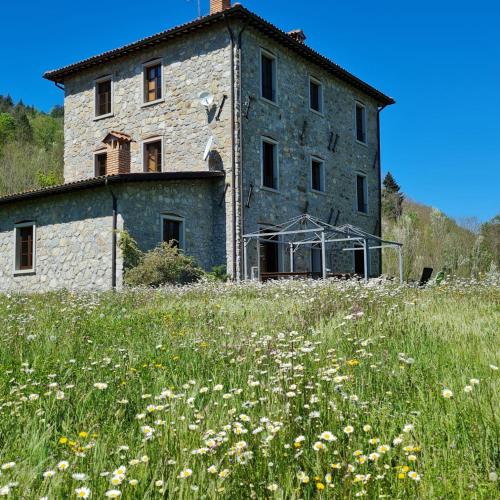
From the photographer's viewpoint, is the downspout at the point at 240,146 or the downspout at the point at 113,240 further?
the downspout at the point at 240,146

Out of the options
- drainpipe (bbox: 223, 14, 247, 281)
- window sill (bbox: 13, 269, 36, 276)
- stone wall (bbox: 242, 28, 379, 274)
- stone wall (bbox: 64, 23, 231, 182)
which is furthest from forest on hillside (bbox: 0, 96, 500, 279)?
window sill (bbox: 13, 269, 36, 276)

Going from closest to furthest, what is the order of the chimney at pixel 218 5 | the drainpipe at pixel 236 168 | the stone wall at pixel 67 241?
the stone wall at pixel 67 241 < the drainpipe at pixel 236 168 < the chimney at pixel 218 5

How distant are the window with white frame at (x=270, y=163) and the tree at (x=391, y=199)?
21320 millimetres

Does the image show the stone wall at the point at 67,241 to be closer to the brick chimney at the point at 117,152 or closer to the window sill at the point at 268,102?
the brick chimney at the point at 117,152

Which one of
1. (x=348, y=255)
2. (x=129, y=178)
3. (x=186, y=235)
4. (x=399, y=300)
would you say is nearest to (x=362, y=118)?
(x=348, y=255)

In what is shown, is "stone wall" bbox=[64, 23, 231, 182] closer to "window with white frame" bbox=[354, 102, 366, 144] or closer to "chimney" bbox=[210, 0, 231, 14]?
"chimney" bbox=[210, 0, 231, 14]

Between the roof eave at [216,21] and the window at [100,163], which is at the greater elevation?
the roof eave at [216,21]

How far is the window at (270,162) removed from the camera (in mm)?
17688

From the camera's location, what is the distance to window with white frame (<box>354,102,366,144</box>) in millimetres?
23045

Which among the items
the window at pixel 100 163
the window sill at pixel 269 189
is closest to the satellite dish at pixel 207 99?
the window sill at pixel 269 189

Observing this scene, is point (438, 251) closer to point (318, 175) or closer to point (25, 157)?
point (318, 175)

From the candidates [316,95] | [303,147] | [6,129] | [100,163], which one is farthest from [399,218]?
[6,129]

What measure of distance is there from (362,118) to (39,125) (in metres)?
37.0

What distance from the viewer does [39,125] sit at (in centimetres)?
5025
